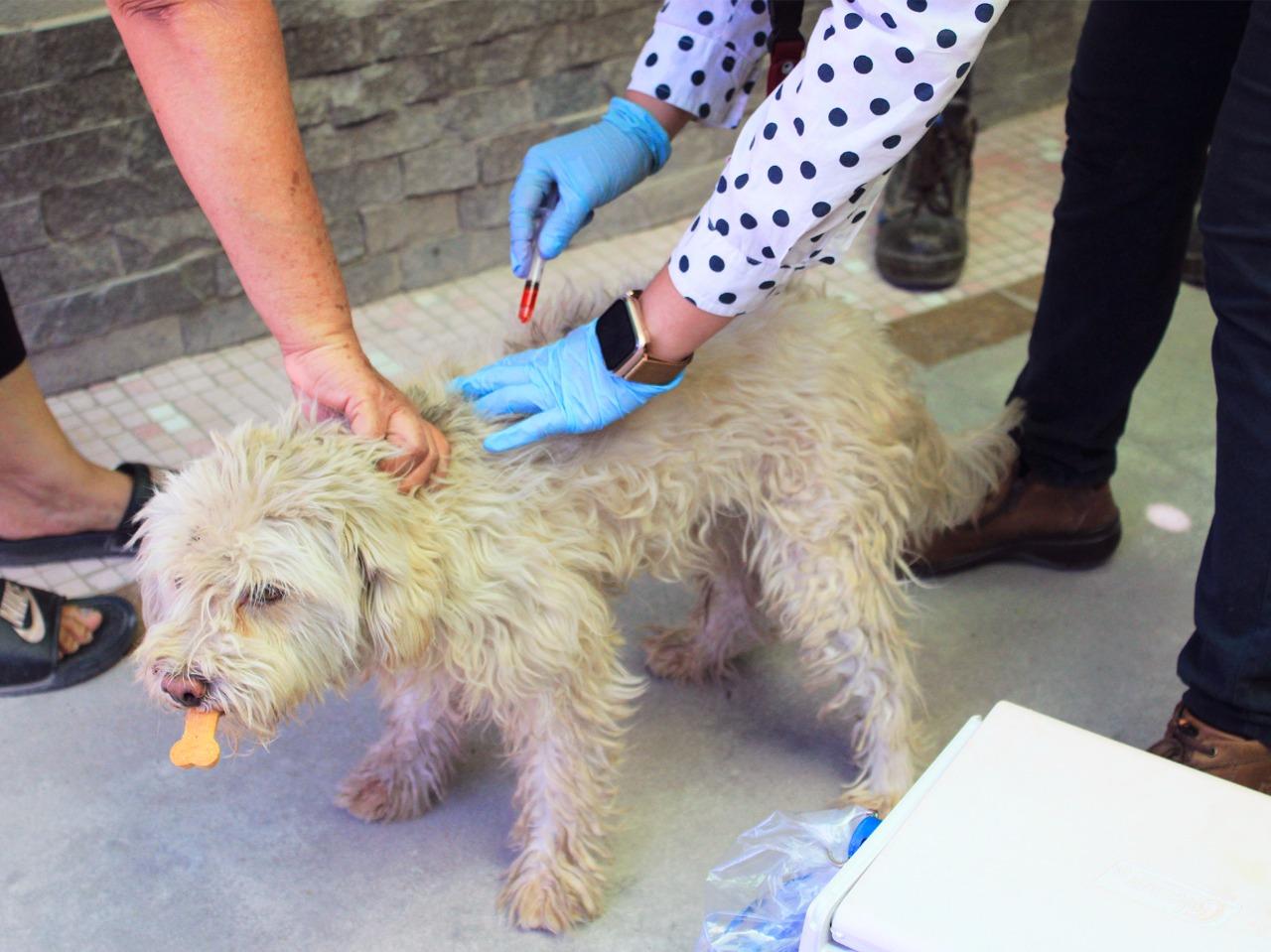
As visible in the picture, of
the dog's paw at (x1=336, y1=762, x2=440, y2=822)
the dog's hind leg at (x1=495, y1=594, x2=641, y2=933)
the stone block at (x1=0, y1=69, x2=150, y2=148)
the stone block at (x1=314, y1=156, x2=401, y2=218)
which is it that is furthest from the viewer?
the stone block at (x1=314, y1=156, x2=401, y2=218)

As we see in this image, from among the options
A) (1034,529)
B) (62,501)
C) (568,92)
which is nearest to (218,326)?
(62,501)

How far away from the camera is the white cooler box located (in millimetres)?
1218

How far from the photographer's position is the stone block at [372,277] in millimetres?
3469

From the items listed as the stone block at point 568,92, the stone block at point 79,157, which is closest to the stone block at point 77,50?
the stone block at point 79,157

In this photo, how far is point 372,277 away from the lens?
351 centimetres

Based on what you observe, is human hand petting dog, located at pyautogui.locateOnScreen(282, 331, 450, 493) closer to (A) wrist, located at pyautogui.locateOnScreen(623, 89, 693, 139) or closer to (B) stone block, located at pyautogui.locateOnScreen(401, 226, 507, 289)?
(A) wrist, located at pyautogui.locateOnScreen(623, 89, 693, 139)

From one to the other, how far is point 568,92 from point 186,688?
242cm

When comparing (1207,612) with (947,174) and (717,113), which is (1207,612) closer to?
(717,113)

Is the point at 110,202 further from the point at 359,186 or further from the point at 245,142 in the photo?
the point at 245,142

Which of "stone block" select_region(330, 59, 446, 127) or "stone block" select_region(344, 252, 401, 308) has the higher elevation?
"stone block" select_region(330, 59, 446, 127)

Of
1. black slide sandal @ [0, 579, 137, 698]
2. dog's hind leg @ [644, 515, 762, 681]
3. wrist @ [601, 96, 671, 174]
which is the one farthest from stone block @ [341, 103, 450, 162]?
dog's hind leg @ [644, 515, 762, 681]

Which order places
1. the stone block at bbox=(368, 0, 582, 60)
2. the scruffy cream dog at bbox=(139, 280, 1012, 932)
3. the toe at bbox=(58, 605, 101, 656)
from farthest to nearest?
the stone block at bbox=(368, 0, 582, 60)
the toe at bbox=(58, 605, 101, 656)
the scruffy cream dog at bbox=(139, 280, 1012, 932)

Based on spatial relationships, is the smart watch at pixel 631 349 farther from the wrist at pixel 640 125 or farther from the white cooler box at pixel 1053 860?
the white cooler box at pixel 1053 860

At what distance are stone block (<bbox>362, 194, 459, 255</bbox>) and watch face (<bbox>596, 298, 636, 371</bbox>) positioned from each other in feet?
5.86
